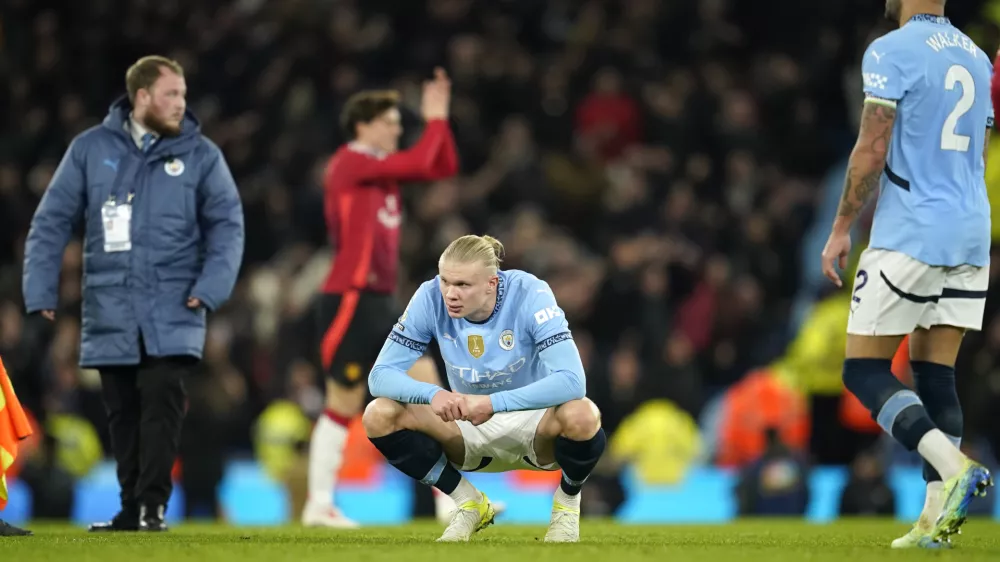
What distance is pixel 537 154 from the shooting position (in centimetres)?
1758

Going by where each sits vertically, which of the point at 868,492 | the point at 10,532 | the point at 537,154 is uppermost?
the point at 537,154

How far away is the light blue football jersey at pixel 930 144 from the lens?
6488 millimetres

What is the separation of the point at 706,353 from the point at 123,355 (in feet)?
27.7

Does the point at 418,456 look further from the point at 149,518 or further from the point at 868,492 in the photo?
the point at 868,492

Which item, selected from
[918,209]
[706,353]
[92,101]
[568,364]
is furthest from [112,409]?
[92,101]

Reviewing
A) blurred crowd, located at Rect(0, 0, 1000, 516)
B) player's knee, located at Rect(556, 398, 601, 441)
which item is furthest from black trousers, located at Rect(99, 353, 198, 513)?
blurred crowd, located at Rect(0, 0, 1000, 516)

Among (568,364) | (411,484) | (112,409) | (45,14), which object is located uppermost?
(45,14)

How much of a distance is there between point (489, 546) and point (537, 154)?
11368mm

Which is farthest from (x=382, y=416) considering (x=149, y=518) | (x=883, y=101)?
(x=883, y=101)

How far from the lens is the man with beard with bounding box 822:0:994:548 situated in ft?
21.2

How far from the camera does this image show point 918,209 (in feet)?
21.4

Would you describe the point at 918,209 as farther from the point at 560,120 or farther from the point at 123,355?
the point at 560,120

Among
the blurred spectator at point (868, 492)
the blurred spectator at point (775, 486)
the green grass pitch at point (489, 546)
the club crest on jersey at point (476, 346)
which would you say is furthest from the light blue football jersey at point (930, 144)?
the blurred spectator at point (775, 486)

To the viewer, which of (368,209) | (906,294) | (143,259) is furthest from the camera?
(368,209)
